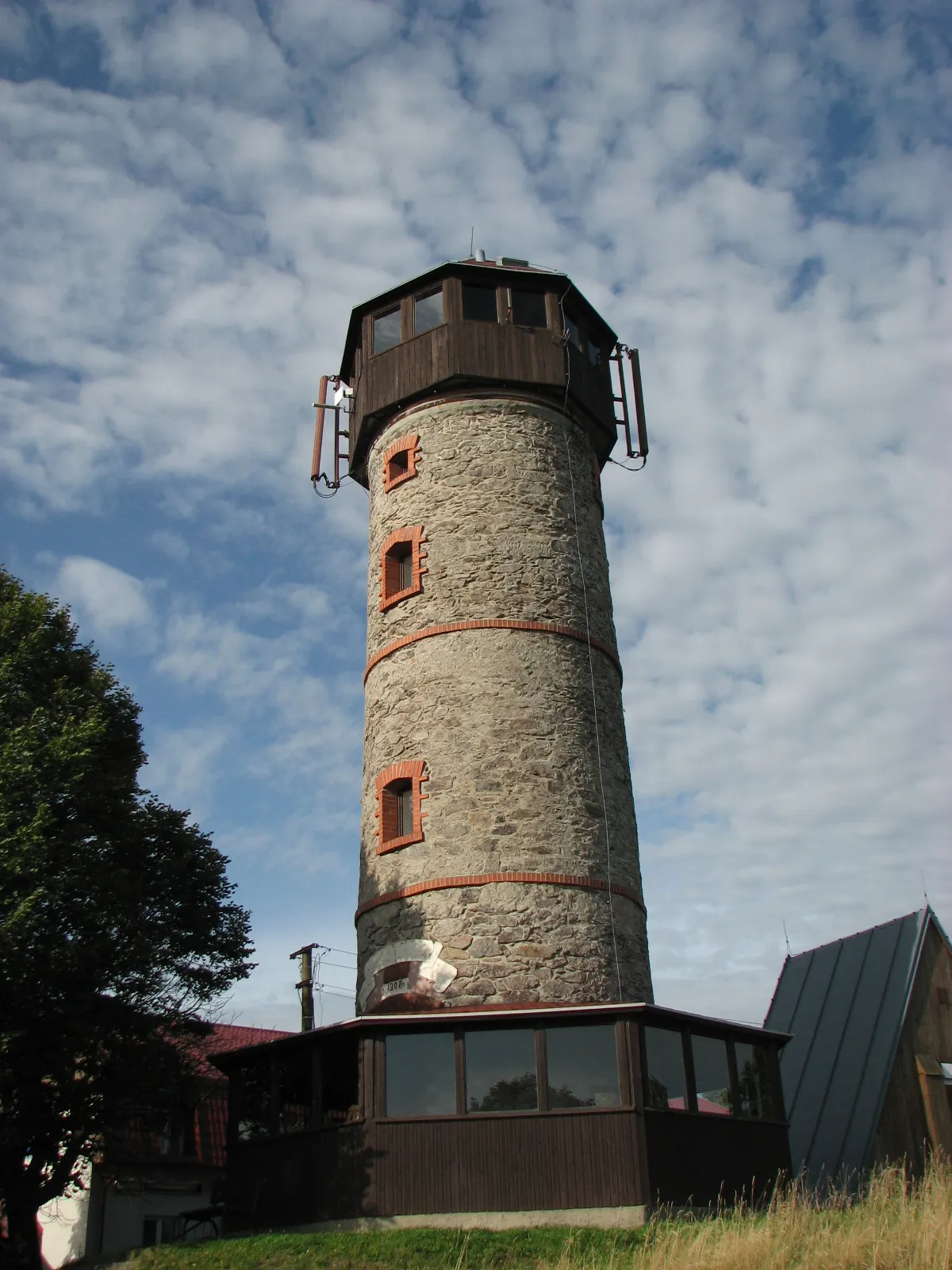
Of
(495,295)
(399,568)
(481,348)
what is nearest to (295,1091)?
(399,568)

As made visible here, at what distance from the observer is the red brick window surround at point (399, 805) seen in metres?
17.4

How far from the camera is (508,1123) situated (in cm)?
1391

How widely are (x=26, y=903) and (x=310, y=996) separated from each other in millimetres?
12793

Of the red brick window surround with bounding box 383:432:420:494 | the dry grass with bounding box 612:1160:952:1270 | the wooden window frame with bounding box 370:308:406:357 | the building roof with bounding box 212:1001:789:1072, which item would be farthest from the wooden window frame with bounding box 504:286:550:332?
the dry grass with bounding box 612:1160:952:1270

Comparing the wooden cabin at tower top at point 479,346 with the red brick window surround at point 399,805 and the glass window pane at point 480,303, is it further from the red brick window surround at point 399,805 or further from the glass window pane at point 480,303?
the red brick window surround at point 399,805

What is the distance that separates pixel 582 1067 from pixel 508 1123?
1.08 meters

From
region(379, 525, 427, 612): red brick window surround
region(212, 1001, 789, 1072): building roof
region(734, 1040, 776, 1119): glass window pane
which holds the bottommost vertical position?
region(734, 1040, 776, 1119): glass window pane

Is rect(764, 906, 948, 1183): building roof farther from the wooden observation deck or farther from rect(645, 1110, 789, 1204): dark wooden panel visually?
the wooden observation deck

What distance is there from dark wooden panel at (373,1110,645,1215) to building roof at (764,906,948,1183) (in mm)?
6353

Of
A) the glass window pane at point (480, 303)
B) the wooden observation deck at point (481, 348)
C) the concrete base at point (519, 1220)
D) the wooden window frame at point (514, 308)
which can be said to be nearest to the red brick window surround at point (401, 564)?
the wooden observation deck at point (481, 348)

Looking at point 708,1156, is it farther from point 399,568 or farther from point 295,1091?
point 399,568

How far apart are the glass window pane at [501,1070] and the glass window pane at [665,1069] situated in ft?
4.54

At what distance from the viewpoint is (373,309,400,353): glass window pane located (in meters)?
21.8

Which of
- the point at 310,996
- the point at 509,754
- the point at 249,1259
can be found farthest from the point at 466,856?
the point at 310,996
